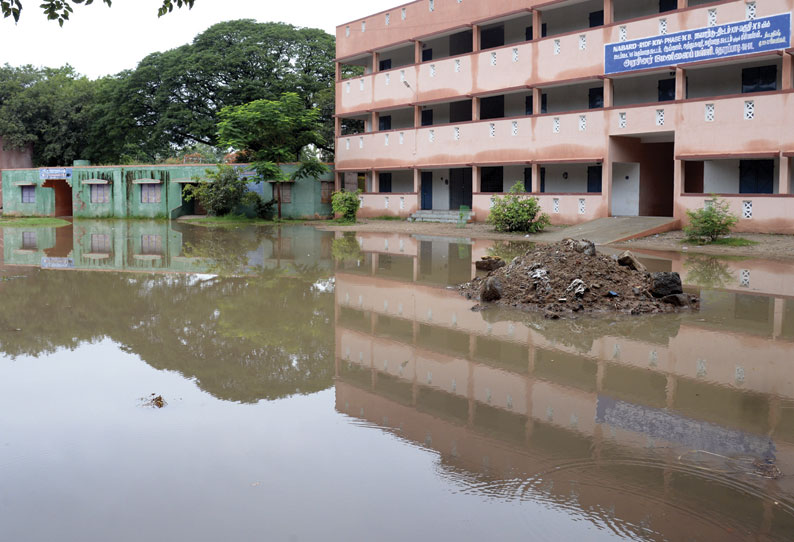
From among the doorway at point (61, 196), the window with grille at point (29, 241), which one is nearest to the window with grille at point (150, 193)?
the doorway at point (61, 196)

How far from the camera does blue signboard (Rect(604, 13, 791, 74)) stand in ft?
76.7

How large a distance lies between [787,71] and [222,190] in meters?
27.4

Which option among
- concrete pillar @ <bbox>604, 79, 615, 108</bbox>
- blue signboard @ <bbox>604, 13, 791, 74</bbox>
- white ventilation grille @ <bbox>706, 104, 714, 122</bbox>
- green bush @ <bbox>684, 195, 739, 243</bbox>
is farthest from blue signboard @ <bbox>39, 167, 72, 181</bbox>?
green bush @ <bbox>684, 195, 739, 243</bbox>

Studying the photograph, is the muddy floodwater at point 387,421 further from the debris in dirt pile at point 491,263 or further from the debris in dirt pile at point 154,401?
the debris in dirt pile at point 491,263

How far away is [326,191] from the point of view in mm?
42812

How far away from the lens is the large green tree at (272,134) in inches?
1507

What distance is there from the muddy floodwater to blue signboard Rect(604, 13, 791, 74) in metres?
15.1

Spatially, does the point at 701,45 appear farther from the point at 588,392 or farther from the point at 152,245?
the point at 588,392

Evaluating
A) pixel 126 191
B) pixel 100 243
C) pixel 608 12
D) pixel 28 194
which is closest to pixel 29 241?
pixel 100 243

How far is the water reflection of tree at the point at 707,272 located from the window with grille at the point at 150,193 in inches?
1356

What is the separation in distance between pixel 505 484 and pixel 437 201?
114 feet

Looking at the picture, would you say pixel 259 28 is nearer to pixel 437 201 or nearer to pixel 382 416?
pixel 437 201

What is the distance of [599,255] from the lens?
479 inches

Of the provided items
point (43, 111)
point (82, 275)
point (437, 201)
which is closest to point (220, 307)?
point (82, 275)
